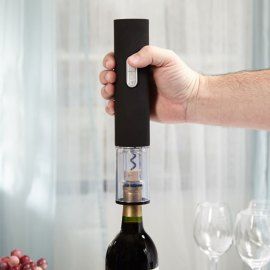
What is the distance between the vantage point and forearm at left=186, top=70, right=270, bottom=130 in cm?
160

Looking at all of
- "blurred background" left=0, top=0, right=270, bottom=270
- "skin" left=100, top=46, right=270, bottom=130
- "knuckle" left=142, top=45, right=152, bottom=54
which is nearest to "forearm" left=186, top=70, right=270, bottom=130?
"skin" left=100, top=46, right=270, bottom=130

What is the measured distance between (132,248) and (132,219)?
4 centimetres

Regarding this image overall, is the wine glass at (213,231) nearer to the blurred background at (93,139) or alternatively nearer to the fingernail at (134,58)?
the fingernail at (134,58)

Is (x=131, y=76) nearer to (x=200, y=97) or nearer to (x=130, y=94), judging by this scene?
(x=130, y=94)

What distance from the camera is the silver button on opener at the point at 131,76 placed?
104 centimetres

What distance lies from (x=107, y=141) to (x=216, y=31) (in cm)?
66

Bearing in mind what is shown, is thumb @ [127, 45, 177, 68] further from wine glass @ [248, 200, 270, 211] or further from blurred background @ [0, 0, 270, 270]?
blurred background @ [0, 0, 270, 270]

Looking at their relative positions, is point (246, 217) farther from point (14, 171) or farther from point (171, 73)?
point (14, 171)

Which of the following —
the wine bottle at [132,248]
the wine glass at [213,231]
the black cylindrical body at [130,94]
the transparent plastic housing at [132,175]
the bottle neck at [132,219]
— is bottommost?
the wine glass at [213,231]

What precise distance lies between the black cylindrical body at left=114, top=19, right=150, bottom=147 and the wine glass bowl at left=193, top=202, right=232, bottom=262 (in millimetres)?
692

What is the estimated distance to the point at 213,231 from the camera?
1.66 meters

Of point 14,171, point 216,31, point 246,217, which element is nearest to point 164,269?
point 14,171

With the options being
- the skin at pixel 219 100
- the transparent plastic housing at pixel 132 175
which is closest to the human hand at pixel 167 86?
the skin at pixel 219 100

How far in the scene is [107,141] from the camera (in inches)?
111
